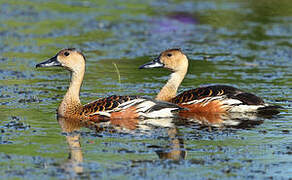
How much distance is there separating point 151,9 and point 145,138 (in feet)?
49.4

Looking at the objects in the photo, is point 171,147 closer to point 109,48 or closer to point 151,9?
point 109,48

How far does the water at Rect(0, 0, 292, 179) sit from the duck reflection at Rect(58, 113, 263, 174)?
0.13ft

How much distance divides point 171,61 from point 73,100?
2.41 m

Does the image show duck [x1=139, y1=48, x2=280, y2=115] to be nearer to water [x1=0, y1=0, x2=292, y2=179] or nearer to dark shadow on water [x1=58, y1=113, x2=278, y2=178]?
dark shadow on water [x1=58, y1=113, x2=278, y2=178]

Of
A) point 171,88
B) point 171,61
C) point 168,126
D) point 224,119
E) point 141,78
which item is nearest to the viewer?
point 168,126

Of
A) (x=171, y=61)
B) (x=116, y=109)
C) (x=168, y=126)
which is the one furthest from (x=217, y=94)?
(x=116, y=109)

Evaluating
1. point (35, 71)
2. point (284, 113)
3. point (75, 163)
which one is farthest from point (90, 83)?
point (75, 163)

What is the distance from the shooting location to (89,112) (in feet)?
36.3

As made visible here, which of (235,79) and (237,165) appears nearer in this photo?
(237,165)

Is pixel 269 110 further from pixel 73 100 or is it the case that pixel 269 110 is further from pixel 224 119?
pixel 73 100

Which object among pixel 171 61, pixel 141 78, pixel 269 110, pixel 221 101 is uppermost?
pixel 171 61

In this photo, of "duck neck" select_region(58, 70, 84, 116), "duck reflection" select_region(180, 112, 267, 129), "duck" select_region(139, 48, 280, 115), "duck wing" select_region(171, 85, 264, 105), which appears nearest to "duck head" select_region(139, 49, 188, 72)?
"duck" select_region(139, 48, 280, 115)

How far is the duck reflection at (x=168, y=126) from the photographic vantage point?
340 inches

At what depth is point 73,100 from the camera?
37.6 feet
